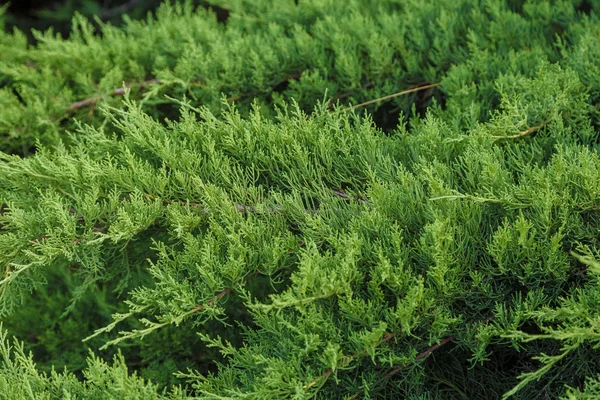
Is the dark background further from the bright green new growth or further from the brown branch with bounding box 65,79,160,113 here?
the bright green new growth

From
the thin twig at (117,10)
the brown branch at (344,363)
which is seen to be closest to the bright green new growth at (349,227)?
the brown branch at (344,363)

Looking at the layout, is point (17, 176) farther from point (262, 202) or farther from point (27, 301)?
point (27, 301)

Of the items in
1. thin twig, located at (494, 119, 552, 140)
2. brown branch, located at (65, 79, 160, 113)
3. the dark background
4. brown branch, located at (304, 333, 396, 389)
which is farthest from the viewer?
the dark background

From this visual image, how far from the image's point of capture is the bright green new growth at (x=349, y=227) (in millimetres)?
1588

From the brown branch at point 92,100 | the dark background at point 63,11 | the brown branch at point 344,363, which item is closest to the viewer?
the brown branch at point 344,363

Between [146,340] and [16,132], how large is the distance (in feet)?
3.48

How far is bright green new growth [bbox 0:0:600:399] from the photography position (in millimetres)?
1588

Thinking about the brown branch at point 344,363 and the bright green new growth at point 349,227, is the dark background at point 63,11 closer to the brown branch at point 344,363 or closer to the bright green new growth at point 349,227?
the bright green new growth at point 349,227

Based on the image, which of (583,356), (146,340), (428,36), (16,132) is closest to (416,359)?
(583,356)

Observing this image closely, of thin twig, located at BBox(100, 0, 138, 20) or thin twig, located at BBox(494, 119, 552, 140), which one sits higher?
thin twig, located at BBox(494, 119, 552, 140)

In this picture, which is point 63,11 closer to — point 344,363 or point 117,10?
point 117,10

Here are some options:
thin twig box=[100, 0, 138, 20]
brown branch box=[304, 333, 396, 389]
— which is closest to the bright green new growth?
brown branch box=[304, 333, 396, 389]

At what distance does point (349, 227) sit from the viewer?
173cm

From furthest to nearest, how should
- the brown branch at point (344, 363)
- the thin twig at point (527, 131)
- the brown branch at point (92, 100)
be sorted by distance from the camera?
the brown branch at point (92, 100) → the thin twig at point (527, 131) → the brown branch at point (344, 363)
